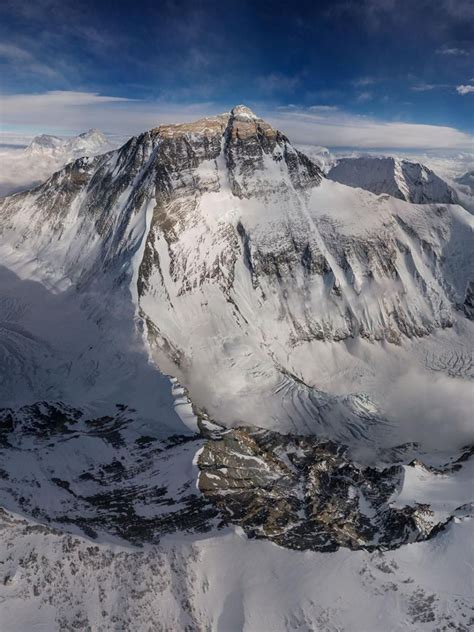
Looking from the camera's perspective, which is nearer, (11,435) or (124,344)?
(11,435)

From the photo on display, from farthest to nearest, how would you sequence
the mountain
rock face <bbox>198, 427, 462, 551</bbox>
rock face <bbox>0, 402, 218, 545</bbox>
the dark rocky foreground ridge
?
rock face <bbox>198, 427, 462, 551</bbox>
the dark rocky foreground ridge
rock face <bbox>0, 402, 218, 545</bbox>
the mountain

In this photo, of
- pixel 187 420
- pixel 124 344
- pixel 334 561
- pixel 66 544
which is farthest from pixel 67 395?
pixel 334 561

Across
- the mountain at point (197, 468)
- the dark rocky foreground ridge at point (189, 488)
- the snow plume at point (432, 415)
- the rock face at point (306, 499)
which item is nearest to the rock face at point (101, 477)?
the dark rocky foreground ridge at point (189, 488)

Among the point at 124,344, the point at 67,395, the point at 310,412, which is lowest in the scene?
the point at 310,412

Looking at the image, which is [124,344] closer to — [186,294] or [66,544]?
[186,294]

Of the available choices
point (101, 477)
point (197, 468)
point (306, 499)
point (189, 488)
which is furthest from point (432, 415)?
point (101, 477)

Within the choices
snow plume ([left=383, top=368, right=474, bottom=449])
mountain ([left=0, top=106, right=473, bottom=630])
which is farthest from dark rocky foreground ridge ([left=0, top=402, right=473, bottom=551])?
snow plume ([left=383, top=368, right=474, bottom=449])

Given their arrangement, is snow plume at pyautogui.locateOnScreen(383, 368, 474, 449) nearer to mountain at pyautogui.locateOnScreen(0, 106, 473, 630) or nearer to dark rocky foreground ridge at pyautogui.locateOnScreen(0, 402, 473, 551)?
mountain at pyautogui.locateOnScreen(0, 106, 473, 630)

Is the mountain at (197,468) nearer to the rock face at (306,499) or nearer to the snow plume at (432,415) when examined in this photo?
the rock face at (306,499)

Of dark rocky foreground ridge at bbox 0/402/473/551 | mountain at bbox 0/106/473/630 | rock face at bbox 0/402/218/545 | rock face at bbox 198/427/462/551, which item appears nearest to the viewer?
mountain at bbox 0/106/473/630
